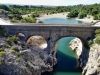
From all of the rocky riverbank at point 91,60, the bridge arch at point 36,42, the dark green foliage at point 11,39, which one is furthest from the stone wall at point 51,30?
the bridge arch at point 36,42

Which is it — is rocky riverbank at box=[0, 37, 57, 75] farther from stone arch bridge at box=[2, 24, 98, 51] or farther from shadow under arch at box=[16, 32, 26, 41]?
stone arch bridge at box=[2, 24, 98, 51]

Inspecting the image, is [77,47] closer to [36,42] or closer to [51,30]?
[36,42]

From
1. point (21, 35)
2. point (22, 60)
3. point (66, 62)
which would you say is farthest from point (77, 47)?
point (22, 60)

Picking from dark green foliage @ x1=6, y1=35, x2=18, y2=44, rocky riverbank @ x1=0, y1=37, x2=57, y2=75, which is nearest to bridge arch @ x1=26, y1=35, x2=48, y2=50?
rocky riverbank @ x1=0, y1=37, x2=57, y2=75

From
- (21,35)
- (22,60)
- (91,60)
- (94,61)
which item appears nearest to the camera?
(22,60)

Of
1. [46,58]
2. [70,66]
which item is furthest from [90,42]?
[46,58]

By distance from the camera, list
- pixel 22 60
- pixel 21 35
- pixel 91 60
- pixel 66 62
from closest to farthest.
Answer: pixel 22 60
pixel 91 60
pixel 66 62
pixel 21 35
